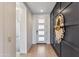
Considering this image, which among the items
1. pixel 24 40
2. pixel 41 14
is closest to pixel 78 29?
pixel 24 40

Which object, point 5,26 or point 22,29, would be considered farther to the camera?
point 22,29

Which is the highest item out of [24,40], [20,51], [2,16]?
[2,16]

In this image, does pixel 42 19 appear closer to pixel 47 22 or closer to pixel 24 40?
pixel 47 22

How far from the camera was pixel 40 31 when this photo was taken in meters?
8.60

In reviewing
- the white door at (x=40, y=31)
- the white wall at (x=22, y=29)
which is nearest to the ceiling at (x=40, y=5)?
the white wall at (x=22, y=29)

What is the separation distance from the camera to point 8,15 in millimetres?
2002

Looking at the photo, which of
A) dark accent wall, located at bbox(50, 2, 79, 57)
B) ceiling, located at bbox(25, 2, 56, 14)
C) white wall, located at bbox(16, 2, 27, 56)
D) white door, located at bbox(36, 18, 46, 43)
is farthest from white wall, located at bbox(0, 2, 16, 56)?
white door, located at bbox(36, 18, 46, 43)

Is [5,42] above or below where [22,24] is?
below

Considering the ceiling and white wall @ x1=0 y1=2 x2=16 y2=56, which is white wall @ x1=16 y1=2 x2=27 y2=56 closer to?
the ceiling

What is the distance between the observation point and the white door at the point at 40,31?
336 inches

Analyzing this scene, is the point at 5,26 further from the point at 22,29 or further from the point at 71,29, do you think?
the point at 22,29

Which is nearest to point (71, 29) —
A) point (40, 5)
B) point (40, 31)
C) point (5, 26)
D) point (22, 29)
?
point (5, 26)

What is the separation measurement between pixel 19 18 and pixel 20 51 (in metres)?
1.31

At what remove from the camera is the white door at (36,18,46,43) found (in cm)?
855
